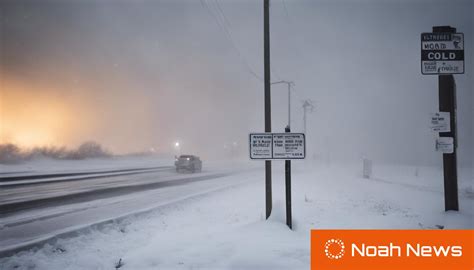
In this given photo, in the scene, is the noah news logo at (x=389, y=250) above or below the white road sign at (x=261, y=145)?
below

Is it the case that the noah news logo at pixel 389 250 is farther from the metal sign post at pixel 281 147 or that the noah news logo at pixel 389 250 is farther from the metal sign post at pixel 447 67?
the metal sign post at pixel 447 67

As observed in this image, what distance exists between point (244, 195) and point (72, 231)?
7875 mm

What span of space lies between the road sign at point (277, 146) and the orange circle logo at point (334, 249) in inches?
96.0

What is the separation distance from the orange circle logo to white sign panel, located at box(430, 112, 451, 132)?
5.61m

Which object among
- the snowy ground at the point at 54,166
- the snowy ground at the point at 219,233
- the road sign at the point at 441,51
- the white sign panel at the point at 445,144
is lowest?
the snowy ground at the point at 54,166

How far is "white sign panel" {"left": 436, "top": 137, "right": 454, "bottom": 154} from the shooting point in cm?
764

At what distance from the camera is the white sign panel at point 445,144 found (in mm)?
7645

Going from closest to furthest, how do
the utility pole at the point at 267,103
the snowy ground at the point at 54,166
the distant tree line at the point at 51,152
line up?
the utility pole at the point at 267,103
the snowy ground at the point at 54,166
the distant tree line at the point at 51,152

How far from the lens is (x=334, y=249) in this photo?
14.0ft

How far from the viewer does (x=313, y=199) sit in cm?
1184

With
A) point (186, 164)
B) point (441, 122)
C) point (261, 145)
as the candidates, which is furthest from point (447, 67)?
point (186, 164)

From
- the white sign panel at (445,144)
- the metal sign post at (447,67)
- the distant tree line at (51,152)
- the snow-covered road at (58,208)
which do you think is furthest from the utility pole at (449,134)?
the distant tree line at (51,152)

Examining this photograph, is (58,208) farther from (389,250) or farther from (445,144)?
(445,144)

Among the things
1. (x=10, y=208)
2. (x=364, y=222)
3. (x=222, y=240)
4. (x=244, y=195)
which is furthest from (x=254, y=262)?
(x=10, y=208)
